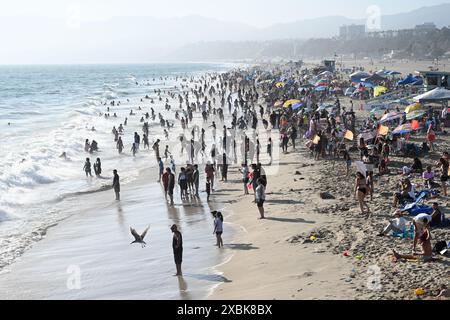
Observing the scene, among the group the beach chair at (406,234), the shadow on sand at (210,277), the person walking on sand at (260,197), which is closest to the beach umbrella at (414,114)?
the person walking on sand at (260,197)

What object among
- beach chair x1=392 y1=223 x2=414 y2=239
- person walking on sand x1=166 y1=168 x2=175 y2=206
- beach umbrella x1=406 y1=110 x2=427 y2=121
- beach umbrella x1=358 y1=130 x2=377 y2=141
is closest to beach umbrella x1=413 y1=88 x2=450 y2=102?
beach umbrella x1=406 y1=110 x2=427 y2=121

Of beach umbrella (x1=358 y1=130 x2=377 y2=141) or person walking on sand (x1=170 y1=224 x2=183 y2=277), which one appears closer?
person walking on sand (x1=170 y1=224 x2=183 y2=277)

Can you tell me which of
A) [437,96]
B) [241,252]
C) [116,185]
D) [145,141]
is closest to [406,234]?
[241,252]

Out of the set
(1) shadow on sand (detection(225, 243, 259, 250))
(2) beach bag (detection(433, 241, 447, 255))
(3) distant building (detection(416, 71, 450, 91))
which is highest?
(3) distant building (detection(416, 71, 450, 91))

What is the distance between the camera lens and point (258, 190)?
42.5 feet

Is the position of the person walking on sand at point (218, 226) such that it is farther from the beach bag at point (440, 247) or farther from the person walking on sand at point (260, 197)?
the beach bag at point (440, 247)

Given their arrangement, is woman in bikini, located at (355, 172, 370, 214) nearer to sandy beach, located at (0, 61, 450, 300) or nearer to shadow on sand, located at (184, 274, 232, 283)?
sandy beach, located at (0, 61, 450, 300)

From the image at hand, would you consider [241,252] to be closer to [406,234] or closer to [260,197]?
[260,197]

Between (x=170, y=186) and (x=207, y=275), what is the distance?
643 cm

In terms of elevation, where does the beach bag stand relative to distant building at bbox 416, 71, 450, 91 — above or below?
below

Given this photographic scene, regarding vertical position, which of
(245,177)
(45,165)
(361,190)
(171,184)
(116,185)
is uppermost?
A: (361,190)

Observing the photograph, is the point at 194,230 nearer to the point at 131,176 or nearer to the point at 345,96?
the point at 131,176

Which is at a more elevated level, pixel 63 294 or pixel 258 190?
pixel 258 190
